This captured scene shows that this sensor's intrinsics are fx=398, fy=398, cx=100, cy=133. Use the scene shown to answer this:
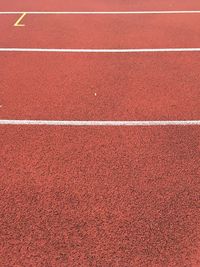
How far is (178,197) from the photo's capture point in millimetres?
4762

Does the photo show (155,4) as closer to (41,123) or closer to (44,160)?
(41,123)

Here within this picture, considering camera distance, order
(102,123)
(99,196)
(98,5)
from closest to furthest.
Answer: (99,196) < (102,123) < (98,5)

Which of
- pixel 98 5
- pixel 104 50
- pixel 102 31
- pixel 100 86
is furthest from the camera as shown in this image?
pixel 98 5

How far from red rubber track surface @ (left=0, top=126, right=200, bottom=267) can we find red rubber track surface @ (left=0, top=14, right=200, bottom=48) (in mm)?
3946

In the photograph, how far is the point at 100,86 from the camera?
24.2ft

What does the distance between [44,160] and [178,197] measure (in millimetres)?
1866

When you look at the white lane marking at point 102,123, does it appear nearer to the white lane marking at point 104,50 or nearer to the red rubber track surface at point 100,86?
the red rubber track surface at point 100,86

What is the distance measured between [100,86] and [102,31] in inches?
135

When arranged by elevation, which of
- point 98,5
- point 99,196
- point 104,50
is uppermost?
point 99,196

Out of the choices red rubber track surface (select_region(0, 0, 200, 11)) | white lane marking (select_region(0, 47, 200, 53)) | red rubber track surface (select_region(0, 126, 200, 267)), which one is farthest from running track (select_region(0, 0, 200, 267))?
red rubber track surface (select_region(0, 0, 200, 11))

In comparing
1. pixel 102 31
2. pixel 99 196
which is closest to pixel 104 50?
pixel 102 31

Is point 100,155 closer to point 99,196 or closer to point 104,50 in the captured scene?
point 99,196

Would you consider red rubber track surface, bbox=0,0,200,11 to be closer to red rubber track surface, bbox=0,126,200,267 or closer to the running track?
the running track

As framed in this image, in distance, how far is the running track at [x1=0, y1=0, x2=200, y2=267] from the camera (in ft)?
13.6
